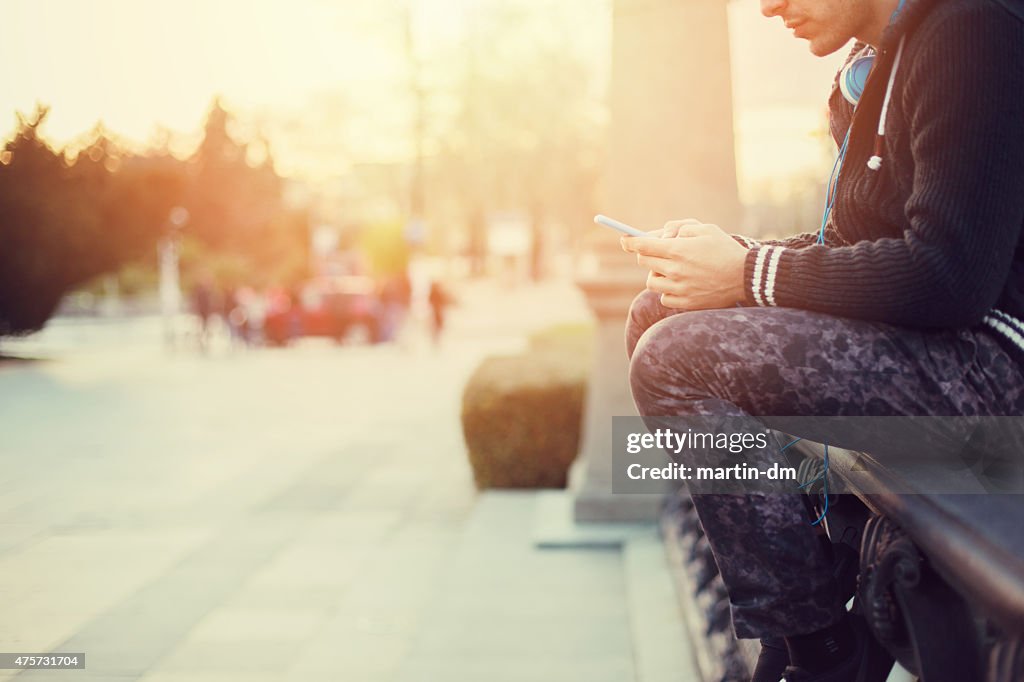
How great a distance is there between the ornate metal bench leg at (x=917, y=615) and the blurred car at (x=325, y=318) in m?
22.2

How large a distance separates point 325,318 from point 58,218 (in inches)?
824

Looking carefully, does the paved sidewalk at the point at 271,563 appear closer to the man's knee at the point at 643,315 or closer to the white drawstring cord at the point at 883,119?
the man's knee at the point at 643,315

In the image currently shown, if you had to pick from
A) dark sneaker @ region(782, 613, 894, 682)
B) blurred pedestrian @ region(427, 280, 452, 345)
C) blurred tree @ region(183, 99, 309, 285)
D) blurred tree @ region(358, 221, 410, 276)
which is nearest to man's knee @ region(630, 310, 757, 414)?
dark sneaker @ region(782, 613, 894, 682)

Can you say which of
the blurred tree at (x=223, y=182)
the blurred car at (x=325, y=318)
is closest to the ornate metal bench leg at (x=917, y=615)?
the blurred tree at (x=223, y=182)

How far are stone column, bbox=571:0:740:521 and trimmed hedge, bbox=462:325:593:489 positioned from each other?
1126 mm

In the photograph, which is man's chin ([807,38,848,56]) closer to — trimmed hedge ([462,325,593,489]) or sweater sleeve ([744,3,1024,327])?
sweater sleeve ([744,3,1024,327])

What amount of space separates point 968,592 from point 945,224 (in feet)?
1.66

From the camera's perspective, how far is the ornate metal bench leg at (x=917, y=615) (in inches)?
46.9

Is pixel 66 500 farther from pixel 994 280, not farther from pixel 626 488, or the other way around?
pixel 994 280

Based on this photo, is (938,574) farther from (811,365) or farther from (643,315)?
(643,315)

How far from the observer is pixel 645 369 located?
1552mm

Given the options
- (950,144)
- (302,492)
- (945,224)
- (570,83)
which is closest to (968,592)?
(945,224)

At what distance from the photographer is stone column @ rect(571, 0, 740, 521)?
475cm

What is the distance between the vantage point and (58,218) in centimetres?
270
